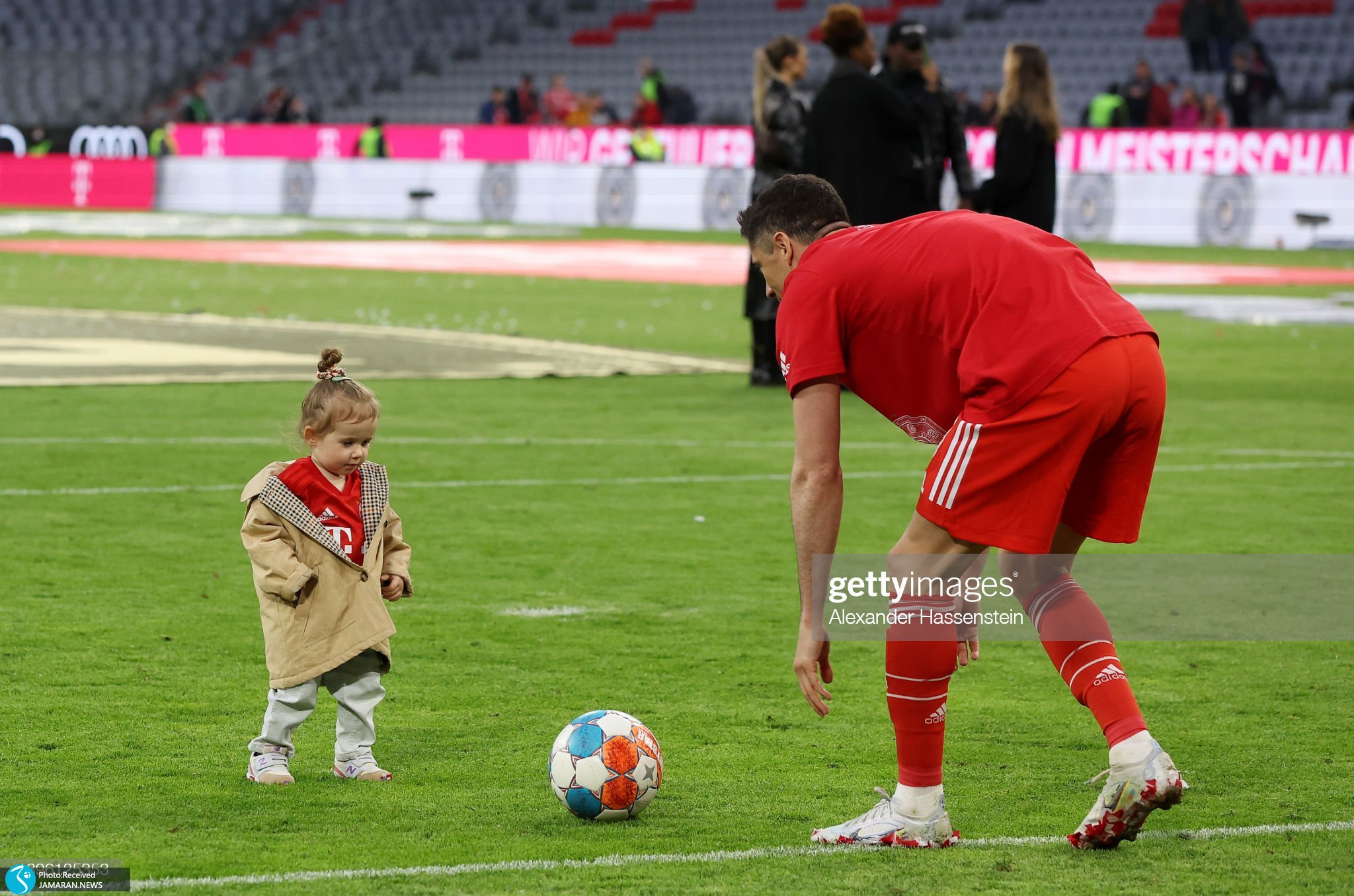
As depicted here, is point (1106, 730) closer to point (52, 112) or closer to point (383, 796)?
point (383, 796)

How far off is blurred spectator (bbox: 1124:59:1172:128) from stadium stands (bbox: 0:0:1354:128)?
19.8 ft

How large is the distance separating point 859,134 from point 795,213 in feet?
26.2

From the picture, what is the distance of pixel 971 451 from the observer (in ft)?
13.7

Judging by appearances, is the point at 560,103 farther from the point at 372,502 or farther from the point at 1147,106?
the point at 372,502

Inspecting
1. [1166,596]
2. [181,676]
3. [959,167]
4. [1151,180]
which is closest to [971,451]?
[181,676]

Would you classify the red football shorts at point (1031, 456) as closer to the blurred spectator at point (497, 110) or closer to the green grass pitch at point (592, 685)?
the green grass pitch at point (592, 685)

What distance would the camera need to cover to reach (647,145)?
3666 centimetres

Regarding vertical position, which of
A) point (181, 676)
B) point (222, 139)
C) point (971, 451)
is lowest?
point (222, 139)

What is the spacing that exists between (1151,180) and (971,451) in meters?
26.0

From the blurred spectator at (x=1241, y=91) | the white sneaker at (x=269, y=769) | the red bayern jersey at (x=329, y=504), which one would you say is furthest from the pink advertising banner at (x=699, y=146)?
the white sneaker at (x=269, y=769)

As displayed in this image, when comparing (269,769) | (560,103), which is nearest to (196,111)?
(560,103)

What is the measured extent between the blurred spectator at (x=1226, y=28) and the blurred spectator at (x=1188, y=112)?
374 centimetres

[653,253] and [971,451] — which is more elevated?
[971,451]

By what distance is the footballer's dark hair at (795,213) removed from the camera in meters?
4.36
